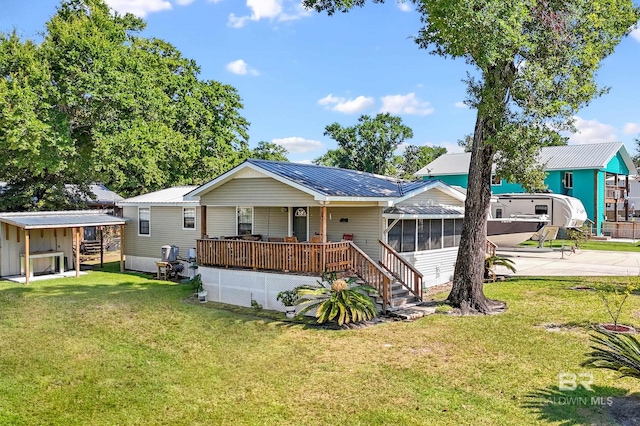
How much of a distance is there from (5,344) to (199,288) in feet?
17.5

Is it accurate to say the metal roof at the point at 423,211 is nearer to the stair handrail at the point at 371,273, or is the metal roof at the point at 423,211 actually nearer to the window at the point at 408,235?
the window at the point at 408,235

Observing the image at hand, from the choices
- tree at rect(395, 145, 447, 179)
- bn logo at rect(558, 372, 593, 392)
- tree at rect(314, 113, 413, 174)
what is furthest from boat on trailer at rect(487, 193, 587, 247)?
tree at rect(395, 145, 447, 179)

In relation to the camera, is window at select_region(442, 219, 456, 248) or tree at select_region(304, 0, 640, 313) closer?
tree at select_region(304, 0, 640, 313)

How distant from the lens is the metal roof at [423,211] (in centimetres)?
1348

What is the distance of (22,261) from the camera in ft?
58.3

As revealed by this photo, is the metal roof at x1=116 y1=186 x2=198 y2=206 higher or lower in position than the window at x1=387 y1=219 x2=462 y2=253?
higher

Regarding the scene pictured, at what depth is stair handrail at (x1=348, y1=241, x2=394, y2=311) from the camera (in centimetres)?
1156

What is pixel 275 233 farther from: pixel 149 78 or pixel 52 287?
pixel 149 78

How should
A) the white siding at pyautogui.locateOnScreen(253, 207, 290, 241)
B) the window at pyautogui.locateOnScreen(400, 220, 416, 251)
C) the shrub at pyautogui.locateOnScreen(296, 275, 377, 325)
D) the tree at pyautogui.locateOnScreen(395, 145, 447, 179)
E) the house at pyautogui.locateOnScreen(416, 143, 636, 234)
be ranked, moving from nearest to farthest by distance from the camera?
the shrub at pyautogui.locateOnScreen(296, 275, 377, 325)
the window at pyautogui.locateOnScreen(400, 220, 416, 251)
the white siding at pyautogui.locateOnScreen(253, 207, 290, 241)
the house at pyautogui.locateOnScreen(416, 143, 636, 234)
the tree at pyautogui.locateOnScreen(395, 145, 447, 179)

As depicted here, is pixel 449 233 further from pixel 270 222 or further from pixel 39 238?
pixel 39 238

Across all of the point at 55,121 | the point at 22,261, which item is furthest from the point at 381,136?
the point at 22,261

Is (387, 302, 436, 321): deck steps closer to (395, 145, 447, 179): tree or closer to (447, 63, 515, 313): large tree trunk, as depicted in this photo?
(447, 63, 515, 313): large tree trunk

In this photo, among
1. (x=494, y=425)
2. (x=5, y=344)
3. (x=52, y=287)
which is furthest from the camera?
(x=52, y=287)

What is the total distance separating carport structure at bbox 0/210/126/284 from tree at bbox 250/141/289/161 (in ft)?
66.8
